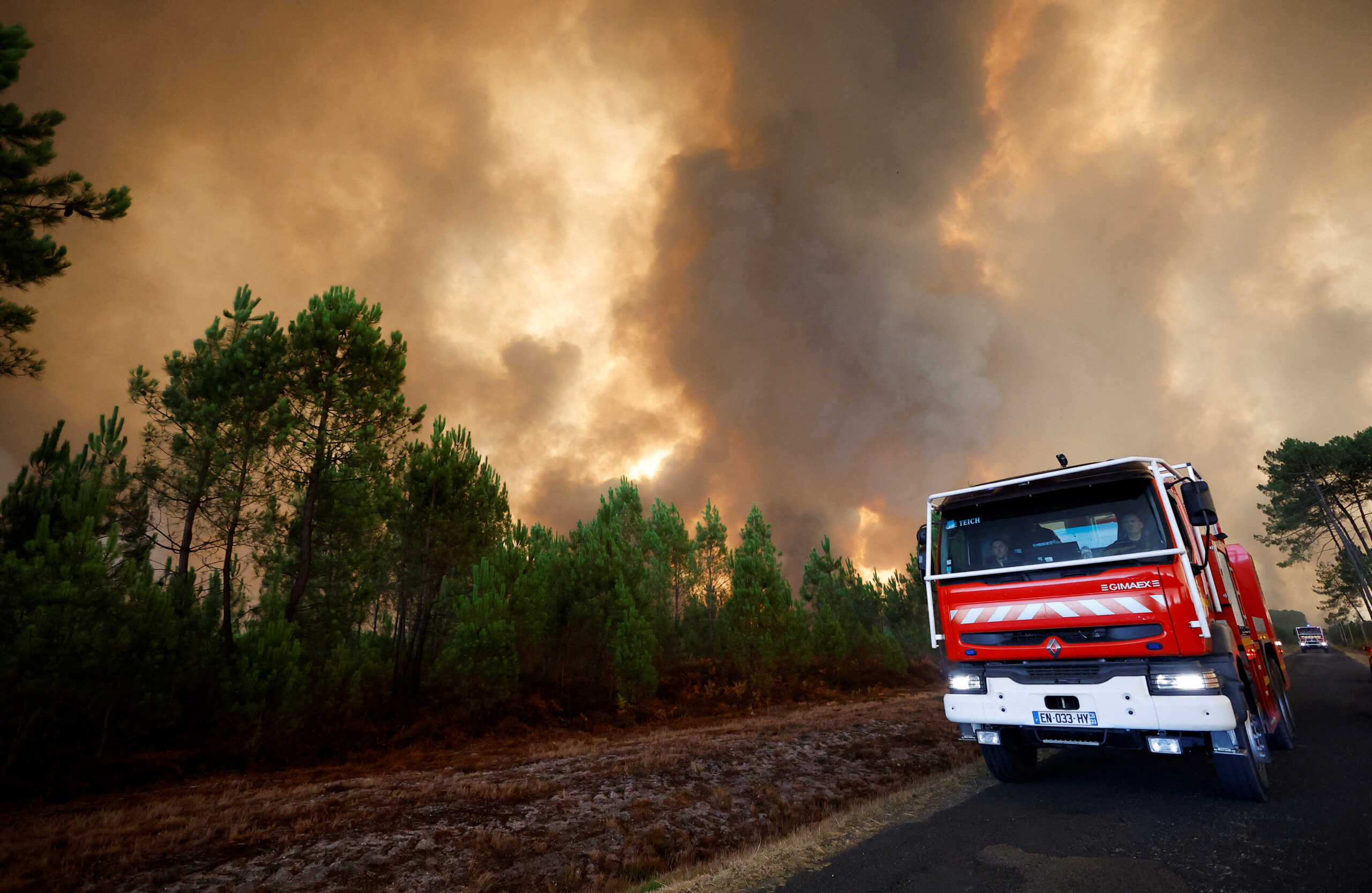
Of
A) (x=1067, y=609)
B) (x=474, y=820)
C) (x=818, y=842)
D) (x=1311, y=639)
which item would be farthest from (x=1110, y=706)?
(x=1311, y=639)

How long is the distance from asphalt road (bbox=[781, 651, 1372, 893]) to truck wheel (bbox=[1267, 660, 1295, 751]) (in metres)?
0.26

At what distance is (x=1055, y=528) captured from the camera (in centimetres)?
668

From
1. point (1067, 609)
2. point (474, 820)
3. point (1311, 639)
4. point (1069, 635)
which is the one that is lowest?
point (1311, 639)

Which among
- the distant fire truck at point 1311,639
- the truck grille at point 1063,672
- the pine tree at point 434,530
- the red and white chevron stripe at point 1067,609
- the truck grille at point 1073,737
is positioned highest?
the pine tree at point 434,530

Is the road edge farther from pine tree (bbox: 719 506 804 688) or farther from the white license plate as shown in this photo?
pine tree (bbox: 719 506 804 688)

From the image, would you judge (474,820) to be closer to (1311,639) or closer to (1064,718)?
(1064,718)

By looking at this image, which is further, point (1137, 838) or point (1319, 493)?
point (1319, 493)

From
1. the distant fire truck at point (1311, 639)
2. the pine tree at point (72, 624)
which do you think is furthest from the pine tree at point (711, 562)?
the distant fire truck at point (1311, 639)

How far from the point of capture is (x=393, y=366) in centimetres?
1858

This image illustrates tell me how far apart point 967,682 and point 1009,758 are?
1718 millimetres

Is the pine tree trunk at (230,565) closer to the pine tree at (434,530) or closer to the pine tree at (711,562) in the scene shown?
the pine tree at (434,530)

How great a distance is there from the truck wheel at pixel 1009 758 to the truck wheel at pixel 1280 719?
3.21 metres

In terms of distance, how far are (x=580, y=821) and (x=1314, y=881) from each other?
7095mm

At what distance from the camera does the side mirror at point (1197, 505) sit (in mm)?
6074
